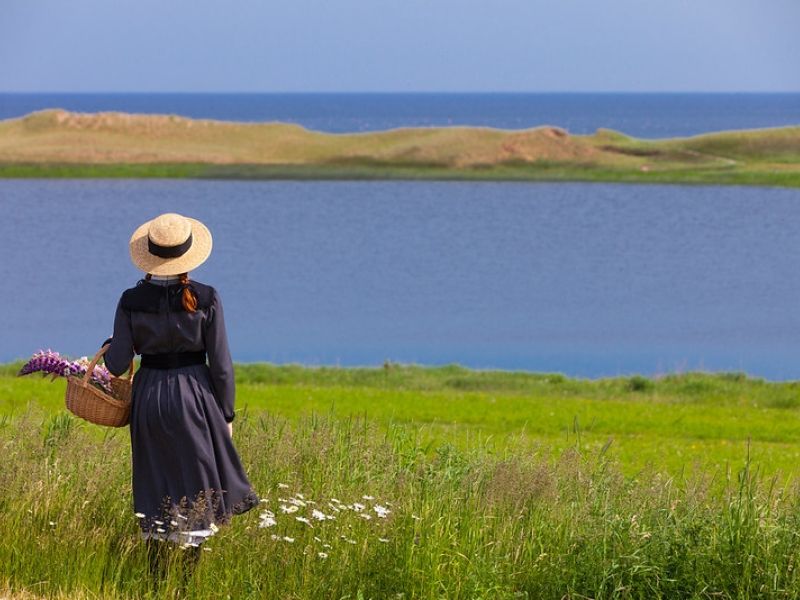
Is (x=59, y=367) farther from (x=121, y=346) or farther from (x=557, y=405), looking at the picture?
(x=557, y=405)

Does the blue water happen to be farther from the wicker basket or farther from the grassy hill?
the wicker basket

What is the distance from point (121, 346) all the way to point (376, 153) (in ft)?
258

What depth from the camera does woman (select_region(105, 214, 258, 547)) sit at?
5945mm

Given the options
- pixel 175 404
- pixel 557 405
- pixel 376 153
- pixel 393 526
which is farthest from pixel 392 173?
pixel 175 404

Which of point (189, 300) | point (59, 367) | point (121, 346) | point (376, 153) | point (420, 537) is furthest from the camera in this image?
point (376, 153)

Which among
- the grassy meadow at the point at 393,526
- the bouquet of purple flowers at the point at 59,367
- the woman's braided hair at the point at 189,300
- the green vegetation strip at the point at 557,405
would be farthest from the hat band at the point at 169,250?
the green vegetation strip at the point at 557,405

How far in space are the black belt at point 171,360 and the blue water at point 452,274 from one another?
18091mm

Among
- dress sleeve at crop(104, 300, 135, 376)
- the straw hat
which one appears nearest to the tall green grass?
dress sleeve at crop(104, 300, 135, 376)

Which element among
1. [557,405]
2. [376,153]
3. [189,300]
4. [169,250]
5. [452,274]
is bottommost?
[557,405]

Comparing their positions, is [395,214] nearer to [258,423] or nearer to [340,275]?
[340,275]

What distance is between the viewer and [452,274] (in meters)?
38.4

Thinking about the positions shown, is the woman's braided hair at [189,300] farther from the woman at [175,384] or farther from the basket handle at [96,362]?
the basket handle at [96,362]

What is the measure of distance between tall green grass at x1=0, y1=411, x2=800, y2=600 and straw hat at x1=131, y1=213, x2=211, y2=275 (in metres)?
1.48

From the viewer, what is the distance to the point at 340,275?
3791 cm
